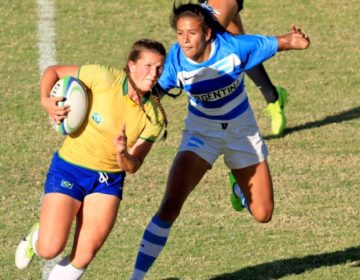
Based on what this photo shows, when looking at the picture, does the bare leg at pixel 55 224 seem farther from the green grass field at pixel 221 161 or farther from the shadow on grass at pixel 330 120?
the shadow on grass at pixel 330 120

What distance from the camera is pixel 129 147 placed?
301 inches

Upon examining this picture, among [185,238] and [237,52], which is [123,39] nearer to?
[185,238]

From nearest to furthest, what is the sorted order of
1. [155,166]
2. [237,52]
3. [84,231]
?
1. [84,231]
2. [237,52]
3. [155,166]

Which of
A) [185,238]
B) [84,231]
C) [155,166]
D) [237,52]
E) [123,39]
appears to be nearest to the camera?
[84,231]

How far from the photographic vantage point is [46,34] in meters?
15.3

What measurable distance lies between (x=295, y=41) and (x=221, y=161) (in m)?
3.71

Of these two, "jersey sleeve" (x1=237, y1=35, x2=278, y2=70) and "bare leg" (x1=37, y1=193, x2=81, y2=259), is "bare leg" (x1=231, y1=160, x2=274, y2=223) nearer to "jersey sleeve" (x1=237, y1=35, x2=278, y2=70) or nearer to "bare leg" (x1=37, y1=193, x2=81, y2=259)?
"jersey sleeve" (x1=237, y1=35, x2=278, y2=70)

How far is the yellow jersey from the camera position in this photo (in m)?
7.62

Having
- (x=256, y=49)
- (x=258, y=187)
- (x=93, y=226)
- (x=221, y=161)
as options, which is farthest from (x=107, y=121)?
(x=221, y=161)

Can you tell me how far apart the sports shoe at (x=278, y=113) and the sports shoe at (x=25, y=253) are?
446cm

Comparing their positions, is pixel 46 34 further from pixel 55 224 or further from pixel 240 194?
pixel 55 224

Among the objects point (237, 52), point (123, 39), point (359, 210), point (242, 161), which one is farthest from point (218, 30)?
point (123, 39)

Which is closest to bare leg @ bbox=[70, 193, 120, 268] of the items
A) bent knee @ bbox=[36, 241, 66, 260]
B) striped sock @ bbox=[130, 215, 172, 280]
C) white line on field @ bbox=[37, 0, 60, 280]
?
bent knee @ bbox=[36, 241, 66, 260]

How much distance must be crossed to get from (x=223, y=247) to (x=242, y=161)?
96 centimetres
